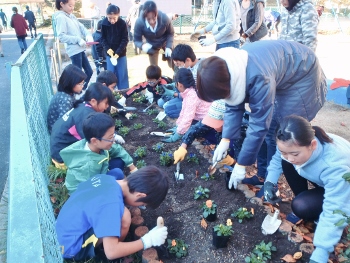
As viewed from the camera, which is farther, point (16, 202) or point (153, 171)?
point (153, 171)

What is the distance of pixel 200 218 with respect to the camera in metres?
2.54

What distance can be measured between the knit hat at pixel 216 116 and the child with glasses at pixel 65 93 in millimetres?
1618

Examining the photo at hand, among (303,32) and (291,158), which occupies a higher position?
(303,32)

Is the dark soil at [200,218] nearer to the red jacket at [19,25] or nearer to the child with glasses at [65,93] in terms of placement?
the child with glasses at [65,93]

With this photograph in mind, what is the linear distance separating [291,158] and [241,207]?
2.51 ft

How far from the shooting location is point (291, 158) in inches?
74.9

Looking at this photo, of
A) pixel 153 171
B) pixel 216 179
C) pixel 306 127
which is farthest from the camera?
pixel 216 179

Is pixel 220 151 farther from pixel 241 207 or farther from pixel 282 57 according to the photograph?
pixel 282 57

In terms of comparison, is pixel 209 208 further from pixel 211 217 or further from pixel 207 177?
pixel 207 177

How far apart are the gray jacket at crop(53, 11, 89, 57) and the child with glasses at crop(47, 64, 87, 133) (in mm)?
1714

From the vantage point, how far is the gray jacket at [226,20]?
14.5 feet

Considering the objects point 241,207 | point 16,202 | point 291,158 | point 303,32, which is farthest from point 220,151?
point 16,202

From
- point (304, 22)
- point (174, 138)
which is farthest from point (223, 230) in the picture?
point (304, 22)

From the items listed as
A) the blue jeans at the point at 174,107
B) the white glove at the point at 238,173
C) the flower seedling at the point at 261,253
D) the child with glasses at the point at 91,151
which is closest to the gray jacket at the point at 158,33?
the blue jeans at the point at 174,107
